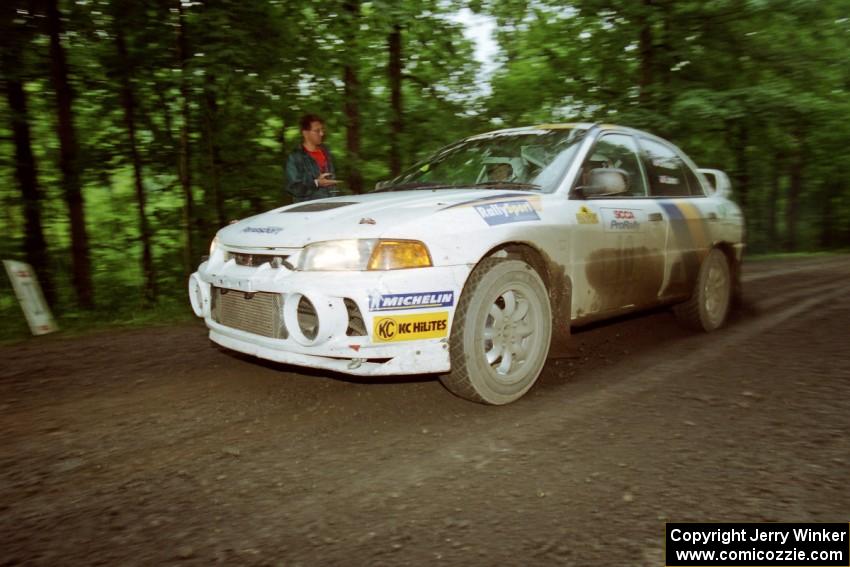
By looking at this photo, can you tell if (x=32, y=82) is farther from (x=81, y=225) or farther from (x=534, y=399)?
(x=534, y=399)

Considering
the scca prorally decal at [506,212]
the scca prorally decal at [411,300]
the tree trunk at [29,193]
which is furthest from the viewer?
the tree trunk at [29,193]

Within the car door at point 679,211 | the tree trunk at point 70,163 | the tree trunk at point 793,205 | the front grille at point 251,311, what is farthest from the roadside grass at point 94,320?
the tree trunk at point 793,205

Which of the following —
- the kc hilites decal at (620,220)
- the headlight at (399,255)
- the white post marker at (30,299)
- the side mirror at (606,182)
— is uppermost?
the side mirror at (606,182)

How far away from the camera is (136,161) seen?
906 centimetres

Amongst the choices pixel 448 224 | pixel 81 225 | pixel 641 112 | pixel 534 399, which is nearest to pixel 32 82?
pixel 81 225

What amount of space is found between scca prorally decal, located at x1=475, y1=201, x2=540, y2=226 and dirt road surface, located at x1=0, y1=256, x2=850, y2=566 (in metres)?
1.06

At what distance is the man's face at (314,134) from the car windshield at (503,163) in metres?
1.67

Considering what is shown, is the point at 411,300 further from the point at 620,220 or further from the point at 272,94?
the point at 272,94

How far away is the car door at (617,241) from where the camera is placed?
418 centimetres

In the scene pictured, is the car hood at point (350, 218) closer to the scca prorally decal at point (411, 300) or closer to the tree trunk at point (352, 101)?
the scca prorally decal at point (411, 300)

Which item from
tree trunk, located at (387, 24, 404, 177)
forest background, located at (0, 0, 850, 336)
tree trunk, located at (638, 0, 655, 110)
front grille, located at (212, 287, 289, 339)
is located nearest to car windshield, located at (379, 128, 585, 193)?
front grille, located at (212, 287, 289, 339)

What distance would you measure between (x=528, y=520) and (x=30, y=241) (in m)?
8.94

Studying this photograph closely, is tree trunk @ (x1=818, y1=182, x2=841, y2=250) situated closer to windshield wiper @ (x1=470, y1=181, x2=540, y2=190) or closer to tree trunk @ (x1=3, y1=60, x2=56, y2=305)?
windshield wiper @ (x1=470, y1=181, x2=540, y2=190)

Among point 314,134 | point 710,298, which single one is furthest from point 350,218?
point 710,298
